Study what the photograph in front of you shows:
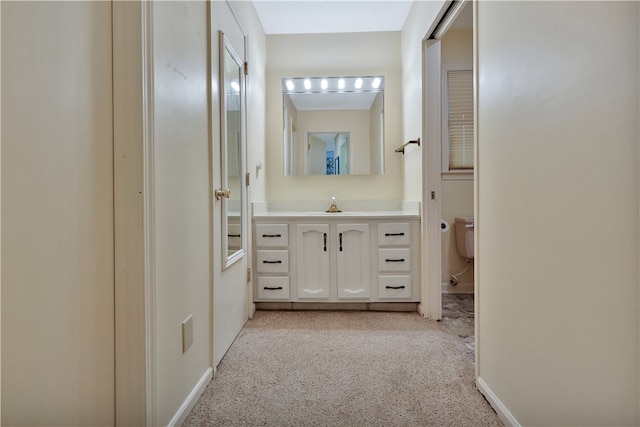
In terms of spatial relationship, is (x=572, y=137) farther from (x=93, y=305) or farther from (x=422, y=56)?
(x=422, y=56)

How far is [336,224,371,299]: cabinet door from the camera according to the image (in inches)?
92.8

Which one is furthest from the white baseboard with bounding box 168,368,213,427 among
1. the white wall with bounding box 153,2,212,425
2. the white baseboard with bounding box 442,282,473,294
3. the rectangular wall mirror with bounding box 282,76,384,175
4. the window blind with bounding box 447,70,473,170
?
the window blind with bounding box 447,70,473,170

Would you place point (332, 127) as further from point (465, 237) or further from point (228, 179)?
point (465, 237)

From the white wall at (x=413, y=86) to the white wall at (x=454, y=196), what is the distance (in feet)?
1.39

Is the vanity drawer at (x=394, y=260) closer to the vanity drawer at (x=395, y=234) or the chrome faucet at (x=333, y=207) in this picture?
the vanity drawer at (x=395, y=234)

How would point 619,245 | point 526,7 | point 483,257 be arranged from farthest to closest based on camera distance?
point 483,257
point 526,7
point 619,245

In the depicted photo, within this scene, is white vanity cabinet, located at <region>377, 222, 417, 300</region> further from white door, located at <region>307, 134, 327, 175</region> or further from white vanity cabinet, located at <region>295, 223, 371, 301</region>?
white door, located at <region>307, 134, 327, 175</region>

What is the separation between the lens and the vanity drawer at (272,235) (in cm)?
235

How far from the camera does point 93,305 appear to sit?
2.89ft

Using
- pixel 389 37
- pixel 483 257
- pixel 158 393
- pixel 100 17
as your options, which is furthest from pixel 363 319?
pixel 389 37

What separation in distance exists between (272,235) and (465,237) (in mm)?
1713

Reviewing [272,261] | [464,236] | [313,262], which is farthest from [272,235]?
[464,236]

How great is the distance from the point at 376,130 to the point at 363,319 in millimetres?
1721

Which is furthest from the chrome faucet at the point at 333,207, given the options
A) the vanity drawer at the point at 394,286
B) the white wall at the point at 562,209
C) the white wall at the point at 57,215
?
the white wall at the point at 57,215
